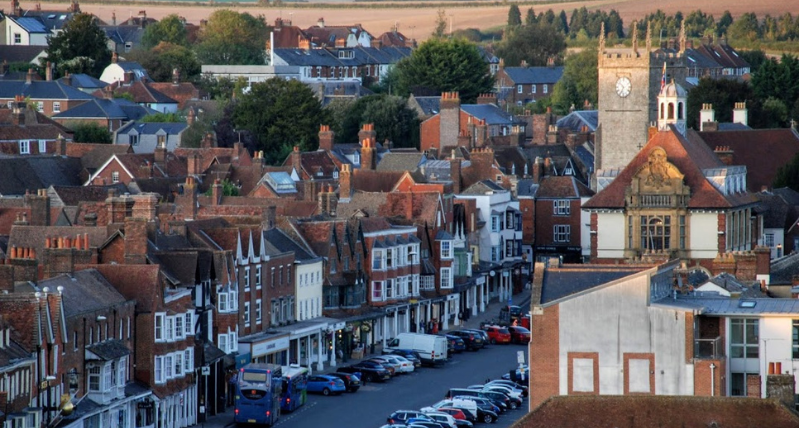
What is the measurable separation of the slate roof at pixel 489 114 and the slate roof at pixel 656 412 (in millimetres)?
127111

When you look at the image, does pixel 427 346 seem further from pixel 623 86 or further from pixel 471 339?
pixel 623 86

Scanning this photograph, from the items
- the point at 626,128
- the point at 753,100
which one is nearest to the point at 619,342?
the point at 626,128

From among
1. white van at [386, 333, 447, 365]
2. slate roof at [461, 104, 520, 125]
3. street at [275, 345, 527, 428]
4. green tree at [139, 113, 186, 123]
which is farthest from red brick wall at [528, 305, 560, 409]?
green tree at [139, 113, 186, 123]

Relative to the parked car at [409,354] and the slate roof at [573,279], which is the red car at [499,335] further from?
the slate roof at [573,279]

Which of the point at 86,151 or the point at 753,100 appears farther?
the point at 753,100

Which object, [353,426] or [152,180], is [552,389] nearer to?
[353,426]

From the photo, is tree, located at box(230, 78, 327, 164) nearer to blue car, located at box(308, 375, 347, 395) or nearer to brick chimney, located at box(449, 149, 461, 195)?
brick chimney, located at box(449, 149, 461, 195)

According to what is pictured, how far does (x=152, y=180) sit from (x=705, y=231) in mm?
33245

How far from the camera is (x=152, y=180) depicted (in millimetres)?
131500

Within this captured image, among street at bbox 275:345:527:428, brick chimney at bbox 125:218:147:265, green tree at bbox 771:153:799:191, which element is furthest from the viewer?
green tree at bbox 771:153:799:191

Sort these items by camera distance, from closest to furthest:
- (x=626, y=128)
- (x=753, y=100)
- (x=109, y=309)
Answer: (x=109, y=309), (x=626, y=128), (x=753, y=100)

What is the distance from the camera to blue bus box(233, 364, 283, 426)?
261 feet

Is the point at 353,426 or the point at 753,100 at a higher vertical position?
the point at 753,100

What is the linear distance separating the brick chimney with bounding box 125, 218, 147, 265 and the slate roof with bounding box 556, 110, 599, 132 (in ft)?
340
